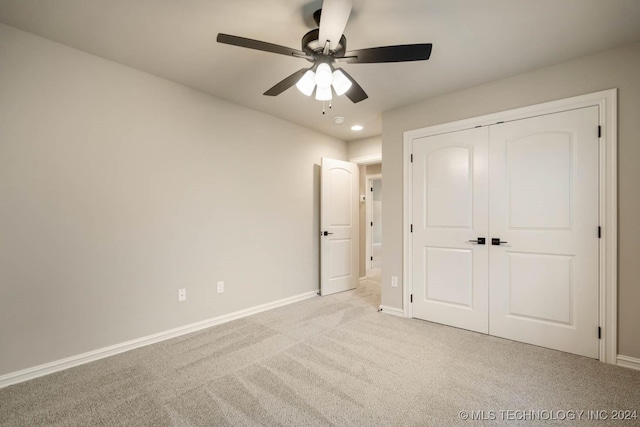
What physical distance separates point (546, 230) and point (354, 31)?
7.74 feet

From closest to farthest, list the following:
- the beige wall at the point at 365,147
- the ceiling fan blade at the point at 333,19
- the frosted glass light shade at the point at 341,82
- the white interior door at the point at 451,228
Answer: the ceiling fan blade at the point at 333,19
the frosted glass light shade at the point at 341,82
the white interior door at the point at 451,228
the beige wall at the point at 365,147

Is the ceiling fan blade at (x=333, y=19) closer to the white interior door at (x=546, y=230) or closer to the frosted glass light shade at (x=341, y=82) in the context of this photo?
the frosted glass light shade at (x=341, y=82)

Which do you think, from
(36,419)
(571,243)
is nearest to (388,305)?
(571,243)

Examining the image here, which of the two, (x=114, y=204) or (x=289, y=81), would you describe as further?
(x=114, y=204)

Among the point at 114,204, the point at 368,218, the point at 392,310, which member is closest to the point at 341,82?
the point at 114,204

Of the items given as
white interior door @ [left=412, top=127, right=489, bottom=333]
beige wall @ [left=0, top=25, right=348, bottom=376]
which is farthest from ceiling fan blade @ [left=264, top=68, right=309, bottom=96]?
white interior door @ [left=412, top=127, right=489, bottom=333]

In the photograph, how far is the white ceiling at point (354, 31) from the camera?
1.78 metres

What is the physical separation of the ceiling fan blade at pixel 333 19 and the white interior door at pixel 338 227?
8.42 feet

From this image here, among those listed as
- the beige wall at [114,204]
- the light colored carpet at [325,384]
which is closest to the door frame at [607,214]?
the light colored carpet at [325,384]

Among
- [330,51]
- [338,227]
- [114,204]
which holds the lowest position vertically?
[338,227]

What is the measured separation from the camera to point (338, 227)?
172 inches

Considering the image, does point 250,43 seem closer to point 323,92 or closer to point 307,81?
point 307,81

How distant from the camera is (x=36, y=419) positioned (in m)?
1.61

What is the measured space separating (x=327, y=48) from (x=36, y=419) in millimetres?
2788
